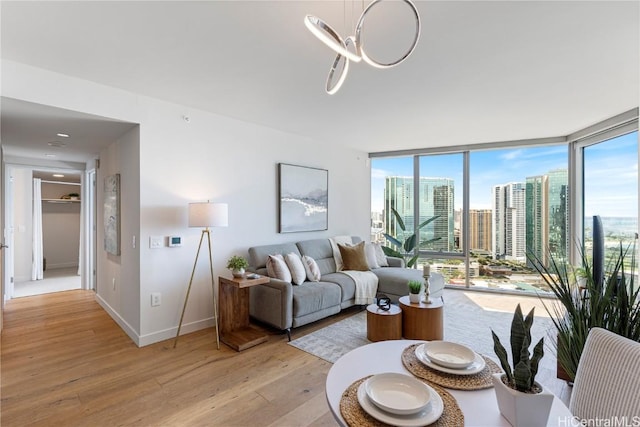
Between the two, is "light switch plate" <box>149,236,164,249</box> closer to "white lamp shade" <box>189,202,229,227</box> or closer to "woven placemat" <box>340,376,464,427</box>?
"white lamp shade" <box>189,202,229,227</box>

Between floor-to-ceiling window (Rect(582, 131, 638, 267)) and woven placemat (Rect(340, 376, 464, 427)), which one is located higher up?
floor-to-ceiling window (Rect(582, 131, 638, 267))

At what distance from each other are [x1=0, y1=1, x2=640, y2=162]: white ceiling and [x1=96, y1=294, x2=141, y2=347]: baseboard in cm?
216

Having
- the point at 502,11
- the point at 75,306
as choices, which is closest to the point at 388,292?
the point at 502,11

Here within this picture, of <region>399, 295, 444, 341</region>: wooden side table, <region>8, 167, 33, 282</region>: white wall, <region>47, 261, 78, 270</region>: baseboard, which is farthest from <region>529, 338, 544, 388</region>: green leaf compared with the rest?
<region>47, 261, 78, 270</region>: baseboard

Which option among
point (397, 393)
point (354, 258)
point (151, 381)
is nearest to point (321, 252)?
point (354, 258)

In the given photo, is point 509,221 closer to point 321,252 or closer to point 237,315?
point 321,252

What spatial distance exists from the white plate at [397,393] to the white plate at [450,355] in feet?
0.80

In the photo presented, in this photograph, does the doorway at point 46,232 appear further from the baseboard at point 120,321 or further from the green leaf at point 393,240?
the green leaf at point 393,240

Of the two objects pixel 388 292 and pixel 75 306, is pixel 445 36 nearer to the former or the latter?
pixel 388 292

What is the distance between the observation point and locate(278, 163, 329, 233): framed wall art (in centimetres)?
439

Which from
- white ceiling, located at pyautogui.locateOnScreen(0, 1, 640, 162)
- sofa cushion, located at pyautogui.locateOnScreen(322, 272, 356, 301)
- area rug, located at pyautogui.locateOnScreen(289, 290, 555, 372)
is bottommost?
area rug, located at pyautogui.locateOnScreen(289, 290, 555, 372)

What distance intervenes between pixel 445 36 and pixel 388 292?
3088 mm

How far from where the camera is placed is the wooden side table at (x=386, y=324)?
305 centimetres

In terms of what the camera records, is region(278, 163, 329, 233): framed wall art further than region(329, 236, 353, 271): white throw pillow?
No
